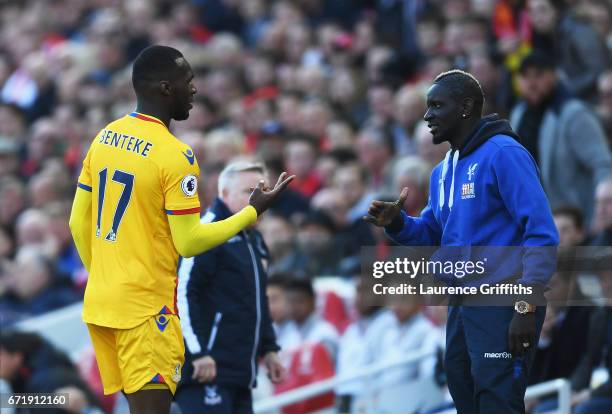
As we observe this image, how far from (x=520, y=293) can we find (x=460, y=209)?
577 mm

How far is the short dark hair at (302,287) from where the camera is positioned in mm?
10164

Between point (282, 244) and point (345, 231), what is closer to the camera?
point (345, 231)

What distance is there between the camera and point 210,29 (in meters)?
17.2

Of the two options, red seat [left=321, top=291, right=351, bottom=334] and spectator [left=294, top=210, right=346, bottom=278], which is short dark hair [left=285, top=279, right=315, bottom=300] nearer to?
red seat [left=321, top=291, right=351, bottom=334]

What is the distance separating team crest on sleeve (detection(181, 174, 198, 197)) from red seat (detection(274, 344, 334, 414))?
4.35m

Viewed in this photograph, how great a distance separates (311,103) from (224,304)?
629cm

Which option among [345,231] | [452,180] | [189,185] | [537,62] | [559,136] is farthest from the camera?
[345,231]

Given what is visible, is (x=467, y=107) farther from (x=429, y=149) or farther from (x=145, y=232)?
(x=429, y=149)

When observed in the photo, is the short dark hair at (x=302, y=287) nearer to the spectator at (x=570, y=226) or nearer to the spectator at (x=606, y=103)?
the spectator at (x=570, y=226)

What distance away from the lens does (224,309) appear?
7.21 m

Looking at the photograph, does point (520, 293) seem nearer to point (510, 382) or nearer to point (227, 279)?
point (510, 382)

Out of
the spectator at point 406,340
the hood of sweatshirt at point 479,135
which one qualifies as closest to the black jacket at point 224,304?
the hood of sweatshirt at point 479,135

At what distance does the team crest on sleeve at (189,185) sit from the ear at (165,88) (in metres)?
0.43

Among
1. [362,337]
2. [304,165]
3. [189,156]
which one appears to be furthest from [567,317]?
Result: [304,165]
